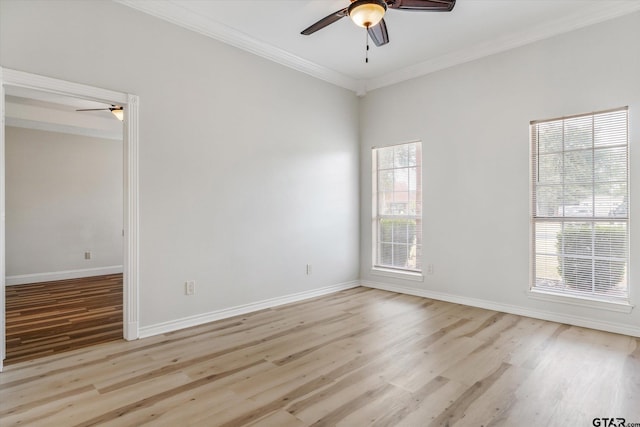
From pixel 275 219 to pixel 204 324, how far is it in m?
1.43

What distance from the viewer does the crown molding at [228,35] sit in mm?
3303

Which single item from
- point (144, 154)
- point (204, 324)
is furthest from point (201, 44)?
point (204, 324)

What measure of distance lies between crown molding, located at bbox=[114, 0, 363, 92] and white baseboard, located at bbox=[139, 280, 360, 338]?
2913 mm

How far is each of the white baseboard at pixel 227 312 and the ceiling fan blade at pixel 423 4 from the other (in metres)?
3.30

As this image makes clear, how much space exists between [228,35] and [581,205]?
13.3 ft

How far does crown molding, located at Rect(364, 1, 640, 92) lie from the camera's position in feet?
11.0

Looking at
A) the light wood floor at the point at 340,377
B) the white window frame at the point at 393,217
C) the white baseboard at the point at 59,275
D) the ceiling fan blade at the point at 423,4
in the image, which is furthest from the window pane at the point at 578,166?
the white baseboard at the point at 59,275

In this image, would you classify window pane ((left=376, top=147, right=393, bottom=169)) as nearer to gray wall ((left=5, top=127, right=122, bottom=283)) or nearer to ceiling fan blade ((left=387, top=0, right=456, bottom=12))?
ceiling fan blade ((left=387, top=0, right=456, bottom=12))

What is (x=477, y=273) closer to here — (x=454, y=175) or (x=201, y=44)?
(x=454, y=175)

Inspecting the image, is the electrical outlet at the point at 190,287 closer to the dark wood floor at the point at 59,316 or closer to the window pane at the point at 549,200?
the dark wood floor at the point at 59,316

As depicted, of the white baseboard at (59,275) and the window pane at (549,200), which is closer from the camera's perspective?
the window pane at (549,200)

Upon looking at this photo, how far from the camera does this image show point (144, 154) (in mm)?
3264

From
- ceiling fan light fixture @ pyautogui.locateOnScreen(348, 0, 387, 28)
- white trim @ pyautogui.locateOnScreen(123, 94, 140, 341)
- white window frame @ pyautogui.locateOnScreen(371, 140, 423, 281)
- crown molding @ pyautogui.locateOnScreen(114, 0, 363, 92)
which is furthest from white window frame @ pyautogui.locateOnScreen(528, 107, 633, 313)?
white trim @ pyautogui.locateOnScreen(123, 94, 140, 341)

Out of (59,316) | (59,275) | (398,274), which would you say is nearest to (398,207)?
(398,274)
